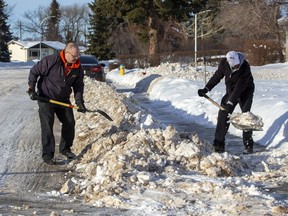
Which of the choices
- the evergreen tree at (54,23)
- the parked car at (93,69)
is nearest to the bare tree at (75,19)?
the evergreen tree at (54,23)

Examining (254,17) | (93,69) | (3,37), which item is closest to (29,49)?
(3,37)

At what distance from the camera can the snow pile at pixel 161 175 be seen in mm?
5553

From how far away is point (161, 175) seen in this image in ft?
21.3

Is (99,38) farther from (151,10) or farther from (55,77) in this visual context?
(55,77)

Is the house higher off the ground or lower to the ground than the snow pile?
higher

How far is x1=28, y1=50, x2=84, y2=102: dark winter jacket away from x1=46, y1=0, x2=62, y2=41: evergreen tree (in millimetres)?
100582

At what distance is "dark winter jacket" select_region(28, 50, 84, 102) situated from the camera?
7914 mm

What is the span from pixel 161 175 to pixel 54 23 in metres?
105

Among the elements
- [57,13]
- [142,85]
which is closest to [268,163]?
[142,85]

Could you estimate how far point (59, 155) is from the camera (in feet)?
27.8

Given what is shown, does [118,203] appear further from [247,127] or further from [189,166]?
[247,127]

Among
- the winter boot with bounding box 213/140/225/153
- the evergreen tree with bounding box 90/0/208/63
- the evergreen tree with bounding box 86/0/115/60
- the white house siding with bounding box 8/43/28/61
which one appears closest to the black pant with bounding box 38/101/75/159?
the winter boot with bounding box 213/140/225/153

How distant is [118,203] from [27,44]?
312 ft

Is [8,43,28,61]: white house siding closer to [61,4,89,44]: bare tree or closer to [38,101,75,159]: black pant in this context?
[61,4,89,44]: bare tree
